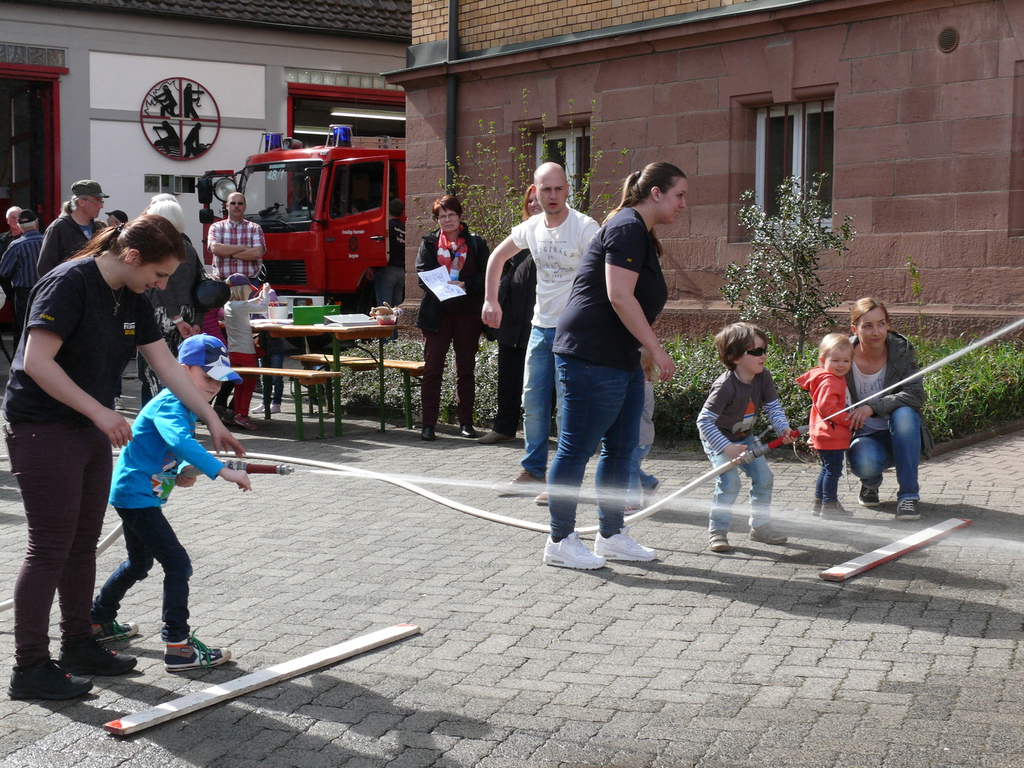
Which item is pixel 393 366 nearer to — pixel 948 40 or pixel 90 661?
pixel 948 40

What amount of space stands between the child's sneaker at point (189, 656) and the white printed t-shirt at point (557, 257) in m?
3.29

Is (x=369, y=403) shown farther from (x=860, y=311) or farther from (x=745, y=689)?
(x=745, y=689)

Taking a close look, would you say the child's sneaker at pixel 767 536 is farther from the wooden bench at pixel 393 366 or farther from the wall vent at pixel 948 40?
the wall vent at pixel 948 40

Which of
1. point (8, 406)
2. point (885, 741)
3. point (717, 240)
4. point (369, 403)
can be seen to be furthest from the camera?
point (717, 240)

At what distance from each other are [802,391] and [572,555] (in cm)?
401

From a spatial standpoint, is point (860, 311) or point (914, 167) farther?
point (914, 167)

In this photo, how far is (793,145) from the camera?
13.3m

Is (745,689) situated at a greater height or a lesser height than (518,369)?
lesser

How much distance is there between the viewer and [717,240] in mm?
13633

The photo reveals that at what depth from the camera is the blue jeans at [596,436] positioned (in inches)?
231

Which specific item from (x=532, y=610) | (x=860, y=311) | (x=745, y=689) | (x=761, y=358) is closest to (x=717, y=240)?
(x=860, y=311)

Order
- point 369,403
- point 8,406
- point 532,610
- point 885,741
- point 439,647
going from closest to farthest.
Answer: point 885,741 < point 8,406 < point 439,647 < point 532,610 < point 369,403

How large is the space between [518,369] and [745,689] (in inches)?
210

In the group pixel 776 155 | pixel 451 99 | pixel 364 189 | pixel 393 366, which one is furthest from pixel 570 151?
pixel 393 366
